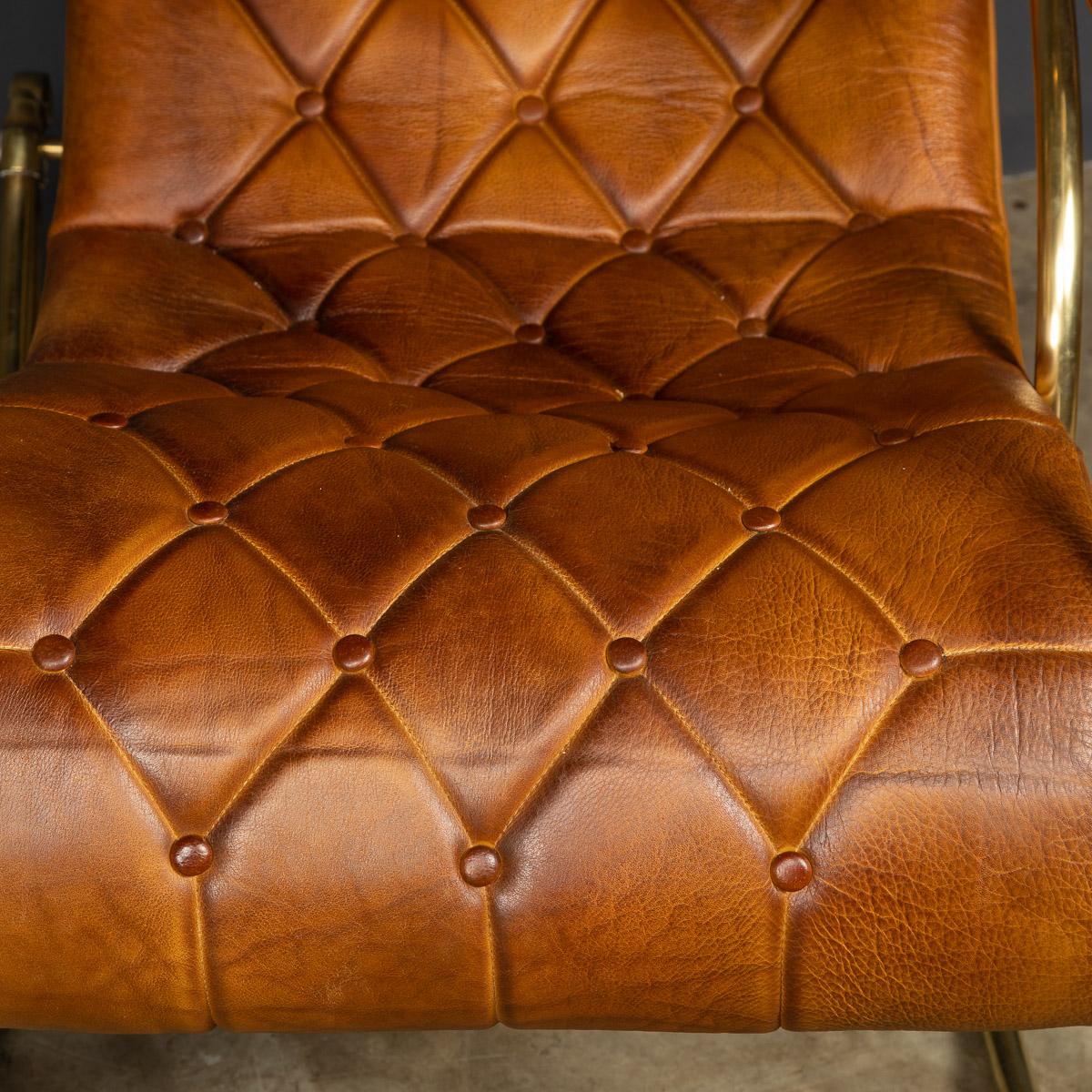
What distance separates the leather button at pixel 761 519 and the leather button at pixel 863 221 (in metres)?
0.41

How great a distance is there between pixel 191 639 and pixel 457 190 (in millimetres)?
562

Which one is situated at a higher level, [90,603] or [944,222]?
[944,222]

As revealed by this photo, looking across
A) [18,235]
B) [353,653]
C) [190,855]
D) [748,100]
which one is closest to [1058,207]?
[748,100]

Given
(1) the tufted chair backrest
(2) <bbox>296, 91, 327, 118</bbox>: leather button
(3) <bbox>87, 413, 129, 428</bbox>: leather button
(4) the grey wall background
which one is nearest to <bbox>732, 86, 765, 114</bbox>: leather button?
(1) the tufted chair backrest

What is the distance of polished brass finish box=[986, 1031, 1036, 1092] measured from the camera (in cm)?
100

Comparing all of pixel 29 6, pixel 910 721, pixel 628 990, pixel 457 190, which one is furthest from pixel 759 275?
pixel 29 6

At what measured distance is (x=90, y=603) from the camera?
2.23ft

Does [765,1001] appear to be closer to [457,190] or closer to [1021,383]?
[1021,383]

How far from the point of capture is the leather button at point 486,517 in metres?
0.73

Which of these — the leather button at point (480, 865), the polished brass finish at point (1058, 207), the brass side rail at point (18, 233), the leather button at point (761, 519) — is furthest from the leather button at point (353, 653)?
the brass side rail at point (18, 233)

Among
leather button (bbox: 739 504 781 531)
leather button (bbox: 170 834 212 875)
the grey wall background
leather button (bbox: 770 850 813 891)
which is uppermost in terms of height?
the grey wall background

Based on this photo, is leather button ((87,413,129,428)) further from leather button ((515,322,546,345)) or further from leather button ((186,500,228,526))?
leather button ((515,322,546,345))

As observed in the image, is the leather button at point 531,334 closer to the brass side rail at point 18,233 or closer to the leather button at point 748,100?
the leather button at point 748,100

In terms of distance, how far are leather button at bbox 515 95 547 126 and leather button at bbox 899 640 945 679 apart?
0.64m
